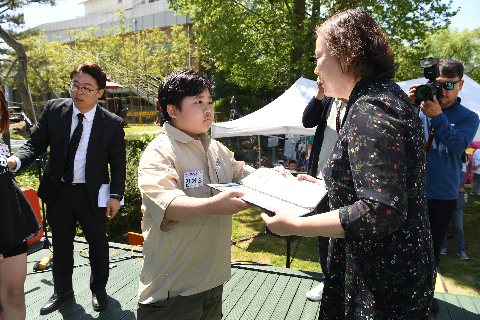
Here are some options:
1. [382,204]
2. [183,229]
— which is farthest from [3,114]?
[382,204]

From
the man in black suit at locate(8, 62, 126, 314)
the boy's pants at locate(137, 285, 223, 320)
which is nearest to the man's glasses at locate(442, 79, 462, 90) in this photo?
the boy's pants at locate(137, 285, 223, 320)

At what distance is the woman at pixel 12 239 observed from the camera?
186cm

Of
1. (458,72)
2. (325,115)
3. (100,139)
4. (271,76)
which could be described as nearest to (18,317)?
(100,139)

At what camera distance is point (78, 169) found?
2.74 metres

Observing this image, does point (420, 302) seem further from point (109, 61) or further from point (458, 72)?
point (109, 61)

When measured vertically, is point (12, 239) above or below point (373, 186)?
below

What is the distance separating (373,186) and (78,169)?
2528 millimetres

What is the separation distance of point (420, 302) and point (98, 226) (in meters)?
2.59

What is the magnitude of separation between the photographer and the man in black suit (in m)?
2.72

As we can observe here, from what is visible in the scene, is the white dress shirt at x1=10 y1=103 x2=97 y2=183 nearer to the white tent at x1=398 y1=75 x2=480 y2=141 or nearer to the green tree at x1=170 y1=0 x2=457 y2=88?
the white tent at x1=398 y1=75 x2=480 y2=141

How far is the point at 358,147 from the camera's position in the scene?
1.01m

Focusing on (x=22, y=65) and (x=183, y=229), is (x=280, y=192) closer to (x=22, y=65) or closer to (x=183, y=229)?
(x=183, y=229)

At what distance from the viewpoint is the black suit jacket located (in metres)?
2.71

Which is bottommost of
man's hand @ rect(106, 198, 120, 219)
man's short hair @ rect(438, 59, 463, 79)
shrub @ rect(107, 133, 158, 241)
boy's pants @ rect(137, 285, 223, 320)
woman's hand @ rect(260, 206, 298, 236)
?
shrub @ rect(107, 133, 158, 241)
